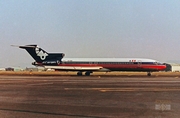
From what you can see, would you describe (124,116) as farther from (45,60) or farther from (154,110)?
(45,60)

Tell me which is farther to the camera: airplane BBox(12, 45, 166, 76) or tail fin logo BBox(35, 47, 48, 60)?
tail fin logo BBox(35, 47, 48, 60)

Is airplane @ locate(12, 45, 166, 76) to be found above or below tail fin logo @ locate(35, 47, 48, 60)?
below

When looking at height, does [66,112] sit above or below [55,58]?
below

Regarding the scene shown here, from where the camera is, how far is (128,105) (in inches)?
Answer: 542

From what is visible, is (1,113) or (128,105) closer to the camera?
(1,113)

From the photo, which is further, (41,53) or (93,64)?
(41,53)

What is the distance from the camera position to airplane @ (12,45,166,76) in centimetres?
5978

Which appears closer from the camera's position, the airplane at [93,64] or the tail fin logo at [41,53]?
the airplane at [93,64]

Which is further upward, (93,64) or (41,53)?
(41,53)

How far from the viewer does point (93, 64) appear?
2400 inches

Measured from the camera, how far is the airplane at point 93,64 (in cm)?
5978

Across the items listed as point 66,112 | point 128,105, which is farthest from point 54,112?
point 128,105

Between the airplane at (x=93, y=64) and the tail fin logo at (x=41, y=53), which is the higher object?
the tail fin logo at (x=41, y=53)

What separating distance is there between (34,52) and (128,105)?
170 feet
